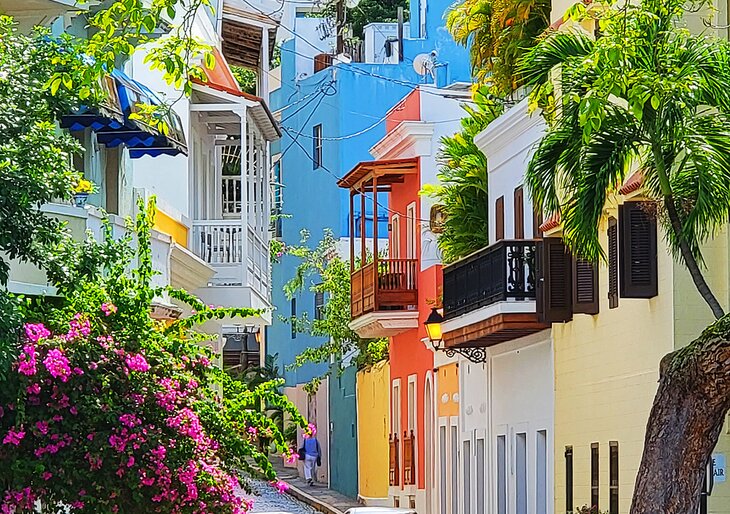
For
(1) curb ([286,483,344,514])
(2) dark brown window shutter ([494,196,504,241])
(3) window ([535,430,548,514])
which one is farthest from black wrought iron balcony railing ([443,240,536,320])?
(1) curb ([286,483,344,514])

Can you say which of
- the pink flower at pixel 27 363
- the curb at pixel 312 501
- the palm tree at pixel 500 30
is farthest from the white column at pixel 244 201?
the pink flower at pixel 27 363

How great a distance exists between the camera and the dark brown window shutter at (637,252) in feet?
64.1

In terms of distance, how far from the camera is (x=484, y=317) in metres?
26.0

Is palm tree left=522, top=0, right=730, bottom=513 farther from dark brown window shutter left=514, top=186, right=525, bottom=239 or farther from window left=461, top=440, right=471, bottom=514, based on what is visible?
window left=461, top=440, right=471, bottom=514

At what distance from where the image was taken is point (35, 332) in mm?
15602

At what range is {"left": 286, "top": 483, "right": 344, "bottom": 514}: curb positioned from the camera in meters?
40.2

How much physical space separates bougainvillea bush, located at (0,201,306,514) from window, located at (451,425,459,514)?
1658 centimetres

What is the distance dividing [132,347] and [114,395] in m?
0.50

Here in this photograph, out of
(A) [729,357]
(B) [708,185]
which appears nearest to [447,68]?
(B) [708,185]

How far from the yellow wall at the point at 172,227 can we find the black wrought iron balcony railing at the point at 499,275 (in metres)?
4.67

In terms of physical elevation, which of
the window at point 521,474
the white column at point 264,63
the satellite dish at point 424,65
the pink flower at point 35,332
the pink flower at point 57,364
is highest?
the satellite dish at point 424,65

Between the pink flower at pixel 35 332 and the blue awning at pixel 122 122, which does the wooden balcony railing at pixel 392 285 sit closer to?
the blue awning at pixel 122 122

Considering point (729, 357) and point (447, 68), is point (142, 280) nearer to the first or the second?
point (729, 357)

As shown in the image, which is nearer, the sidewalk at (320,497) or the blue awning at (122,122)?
the blue awning at (122,122)
